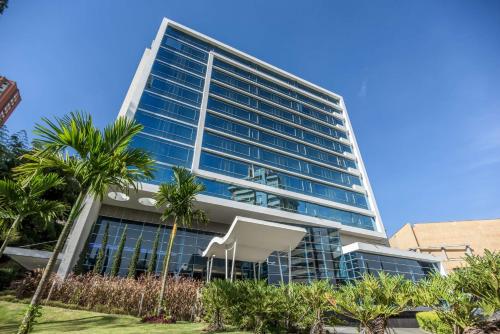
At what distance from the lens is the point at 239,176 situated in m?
28.4

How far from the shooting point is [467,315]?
6.50m

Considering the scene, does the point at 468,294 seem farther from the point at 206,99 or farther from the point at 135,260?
the point at 206,99

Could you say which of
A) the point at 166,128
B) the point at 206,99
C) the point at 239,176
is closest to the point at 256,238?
the point at 239,176

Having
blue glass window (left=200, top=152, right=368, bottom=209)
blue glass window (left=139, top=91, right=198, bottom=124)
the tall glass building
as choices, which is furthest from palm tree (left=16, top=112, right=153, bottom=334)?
blue glass window (left=139, top=91, right=198, bottom=124)

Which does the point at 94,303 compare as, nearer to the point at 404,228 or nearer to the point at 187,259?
the point at 187,259

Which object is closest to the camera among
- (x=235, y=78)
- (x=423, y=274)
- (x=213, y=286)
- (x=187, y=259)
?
(x=213, y=286)

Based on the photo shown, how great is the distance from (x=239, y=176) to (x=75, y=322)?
19.4 metres

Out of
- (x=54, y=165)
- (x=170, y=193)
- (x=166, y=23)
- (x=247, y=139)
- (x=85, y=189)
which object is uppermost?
(x=166, y=23)

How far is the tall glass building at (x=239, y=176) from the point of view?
75.6ft

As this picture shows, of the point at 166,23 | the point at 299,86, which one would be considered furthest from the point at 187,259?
the point at 299,86

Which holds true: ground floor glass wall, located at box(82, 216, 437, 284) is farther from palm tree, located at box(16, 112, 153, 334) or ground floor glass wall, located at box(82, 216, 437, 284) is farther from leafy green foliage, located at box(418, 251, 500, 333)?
palm tree, located at box(16, 112, 153, 334)

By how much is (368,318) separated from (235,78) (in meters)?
36.1

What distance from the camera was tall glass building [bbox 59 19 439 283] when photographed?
75.6ft

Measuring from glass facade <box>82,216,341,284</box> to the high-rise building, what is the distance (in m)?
51.0
